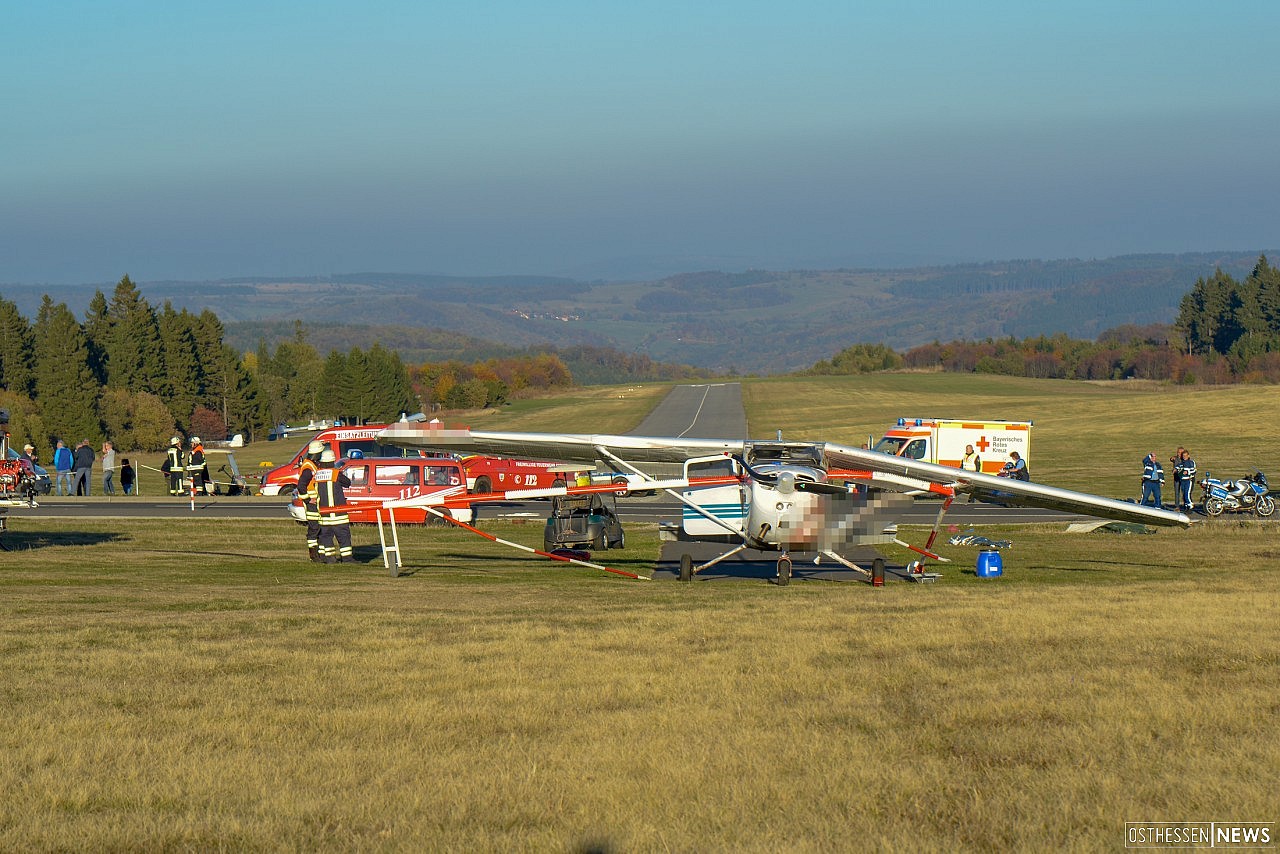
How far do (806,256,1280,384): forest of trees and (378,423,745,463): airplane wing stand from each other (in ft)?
433

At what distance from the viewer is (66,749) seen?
8.10 m

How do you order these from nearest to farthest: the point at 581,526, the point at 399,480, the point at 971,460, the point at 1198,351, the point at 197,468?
the point at 581,526 → the point at 399,480 → the point at 197,468 → the point at 971,460 → the point at 1198,351

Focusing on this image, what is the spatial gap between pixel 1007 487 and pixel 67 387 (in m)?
107

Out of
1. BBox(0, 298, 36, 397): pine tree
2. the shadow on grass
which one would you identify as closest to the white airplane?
the shadow on grass

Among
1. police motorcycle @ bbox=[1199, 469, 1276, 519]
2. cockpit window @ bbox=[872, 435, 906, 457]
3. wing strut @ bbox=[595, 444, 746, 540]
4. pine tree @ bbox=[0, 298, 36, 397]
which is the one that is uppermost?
pine tree @ bbox=[0, 298, 36, 397]

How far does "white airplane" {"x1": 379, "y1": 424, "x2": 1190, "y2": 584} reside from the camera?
18.8 meters

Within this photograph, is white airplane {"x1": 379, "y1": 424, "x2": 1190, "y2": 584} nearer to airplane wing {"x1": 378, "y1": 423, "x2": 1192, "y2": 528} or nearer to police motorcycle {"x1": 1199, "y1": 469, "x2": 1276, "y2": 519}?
airplane wing {"x1": 378, "y1": 423, "x2": 1192, "y2": 528}

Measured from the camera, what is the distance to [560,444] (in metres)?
21.1

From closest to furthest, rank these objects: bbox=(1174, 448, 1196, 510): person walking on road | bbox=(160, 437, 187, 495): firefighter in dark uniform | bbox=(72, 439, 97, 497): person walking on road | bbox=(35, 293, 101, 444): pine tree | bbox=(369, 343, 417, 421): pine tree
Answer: bbox=(1174, 448, 1196, 510): person walking on road → bbox=(160, 437, 187, 495): firefighter in dark uniform → bbox=(72, 439, 97, 497): person walking on road → bbox=(35, 293, 101, 444): pine tree → bbox=(369, 343, 417, 421): pine tree

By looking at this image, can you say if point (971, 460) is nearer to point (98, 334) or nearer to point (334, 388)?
point (334, 388)

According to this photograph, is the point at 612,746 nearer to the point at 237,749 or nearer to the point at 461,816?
the point at 461,816

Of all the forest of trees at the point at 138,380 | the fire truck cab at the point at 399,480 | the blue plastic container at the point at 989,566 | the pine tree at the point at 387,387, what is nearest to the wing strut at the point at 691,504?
the blue plastic container at the point at 989,566

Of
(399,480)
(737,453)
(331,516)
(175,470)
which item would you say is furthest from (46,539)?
(175,470)

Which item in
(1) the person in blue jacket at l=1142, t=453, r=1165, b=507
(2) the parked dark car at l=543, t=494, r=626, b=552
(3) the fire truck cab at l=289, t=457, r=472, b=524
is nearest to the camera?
(2) the parked dark car at l=543, t=494, r=626, b=552
